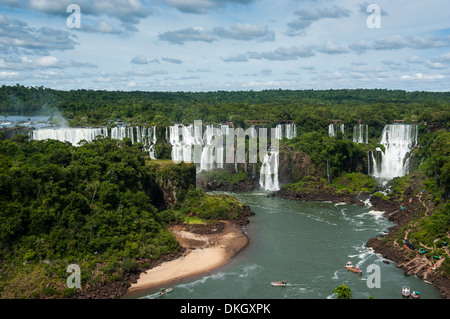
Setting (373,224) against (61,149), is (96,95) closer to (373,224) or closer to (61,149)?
(61,149)

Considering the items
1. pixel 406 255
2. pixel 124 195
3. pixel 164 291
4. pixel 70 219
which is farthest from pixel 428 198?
pixel 70 219

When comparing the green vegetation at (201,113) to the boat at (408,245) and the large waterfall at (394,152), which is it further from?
the boat at (408,245)

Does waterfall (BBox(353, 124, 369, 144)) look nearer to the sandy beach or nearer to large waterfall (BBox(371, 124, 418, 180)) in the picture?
large waterfall (BBox(371, 124, 418, 180))

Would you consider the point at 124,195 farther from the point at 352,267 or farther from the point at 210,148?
the point at 210,148

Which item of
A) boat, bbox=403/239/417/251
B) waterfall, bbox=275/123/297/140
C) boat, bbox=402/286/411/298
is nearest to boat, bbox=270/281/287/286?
boat, bbox=402/286/411/298
